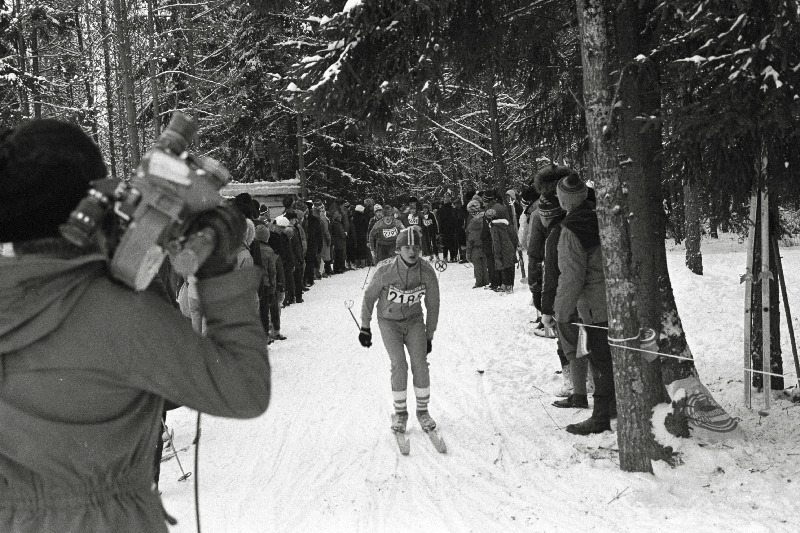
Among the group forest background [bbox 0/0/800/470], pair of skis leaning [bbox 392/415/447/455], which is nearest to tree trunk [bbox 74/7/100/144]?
forest background [bbox 0/0/800/470]

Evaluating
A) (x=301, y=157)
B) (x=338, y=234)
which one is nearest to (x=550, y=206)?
(x=338, y=234)

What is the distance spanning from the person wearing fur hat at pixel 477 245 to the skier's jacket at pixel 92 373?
16.1 meters

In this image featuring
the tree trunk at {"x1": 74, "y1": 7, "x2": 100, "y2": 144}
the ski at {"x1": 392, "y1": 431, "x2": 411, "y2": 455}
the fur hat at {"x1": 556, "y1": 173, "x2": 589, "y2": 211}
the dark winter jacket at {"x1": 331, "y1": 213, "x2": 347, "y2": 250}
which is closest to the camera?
the ski at {"x1": 392, "y1": 431, "x2": 411, "y2": 455}

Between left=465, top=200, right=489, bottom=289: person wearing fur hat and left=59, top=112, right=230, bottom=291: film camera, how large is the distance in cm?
1613

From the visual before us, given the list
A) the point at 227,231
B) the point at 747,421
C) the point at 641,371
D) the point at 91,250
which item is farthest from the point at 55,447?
the point at 747,421

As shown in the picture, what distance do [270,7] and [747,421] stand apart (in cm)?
618

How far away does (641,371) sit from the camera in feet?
19.4

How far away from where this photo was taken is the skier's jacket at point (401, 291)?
23.3 feet

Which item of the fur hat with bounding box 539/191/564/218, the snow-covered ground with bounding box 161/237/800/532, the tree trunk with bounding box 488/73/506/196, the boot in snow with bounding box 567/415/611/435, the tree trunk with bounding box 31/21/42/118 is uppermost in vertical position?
the tree trunk with bounding box 31/21/42/118

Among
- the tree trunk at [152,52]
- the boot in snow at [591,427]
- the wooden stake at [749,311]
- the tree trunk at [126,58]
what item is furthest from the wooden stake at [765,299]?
the tree trunk at [152,52]

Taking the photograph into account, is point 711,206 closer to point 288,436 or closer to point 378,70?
point 378,70

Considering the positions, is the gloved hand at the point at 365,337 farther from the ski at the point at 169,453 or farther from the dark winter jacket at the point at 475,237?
the dark winter jacket at the point at 475,237

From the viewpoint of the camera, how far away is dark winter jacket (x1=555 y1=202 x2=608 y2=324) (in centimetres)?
715

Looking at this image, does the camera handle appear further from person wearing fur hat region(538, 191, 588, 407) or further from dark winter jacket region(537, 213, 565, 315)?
dark winter jacket region(537, 213, 565, 315)
